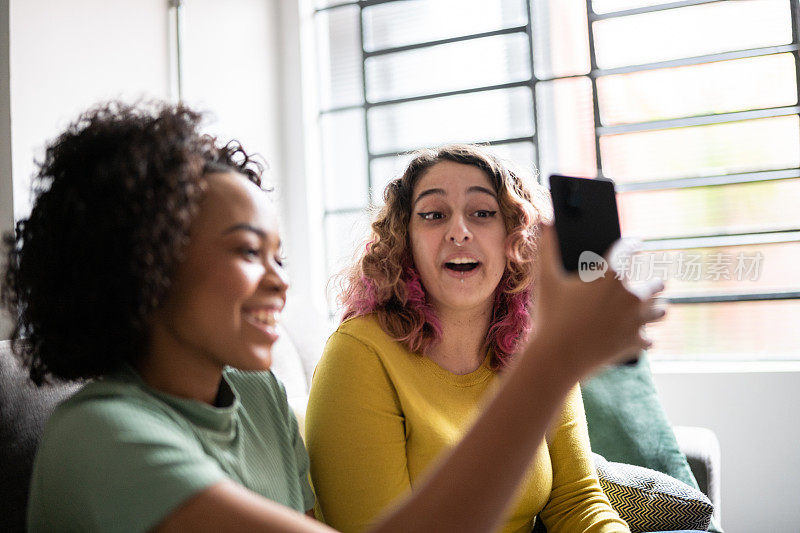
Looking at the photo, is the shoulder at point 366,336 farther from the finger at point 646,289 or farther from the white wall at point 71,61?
the white wall at point 71,61

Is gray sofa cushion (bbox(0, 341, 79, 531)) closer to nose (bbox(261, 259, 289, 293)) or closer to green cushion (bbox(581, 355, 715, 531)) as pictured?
nose (bbox(261, 259, 289, 293))

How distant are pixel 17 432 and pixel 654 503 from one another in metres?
1.22

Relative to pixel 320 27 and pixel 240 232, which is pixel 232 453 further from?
pixel 320 27

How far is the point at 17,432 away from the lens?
1.02m

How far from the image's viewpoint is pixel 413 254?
4.89 feet

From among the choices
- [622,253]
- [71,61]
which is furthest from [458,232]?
[71,61]

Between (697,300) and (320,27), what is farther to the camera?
(320,27)

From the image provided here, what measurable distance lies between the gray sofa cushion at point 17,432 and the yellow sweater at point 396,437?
42 centimetres

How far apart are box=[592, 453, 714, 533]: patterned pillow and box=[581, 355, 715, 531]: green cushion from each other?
26cm

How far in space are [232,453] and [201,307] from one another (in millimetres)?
183

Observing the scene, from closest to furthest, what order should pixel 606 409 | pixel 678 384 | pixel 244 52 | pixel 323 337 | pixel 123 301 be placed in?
pixel 123 301, pixel 606 409, pixel 323 337, pixel 678 384, pixel 244 52

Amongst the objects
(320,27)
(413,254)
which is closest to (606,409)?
(413,254)

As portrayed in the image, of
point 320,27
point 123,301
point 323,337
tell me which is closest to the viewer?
point 123,301

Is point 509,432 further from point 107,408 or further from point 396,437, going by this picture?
point 396,437
